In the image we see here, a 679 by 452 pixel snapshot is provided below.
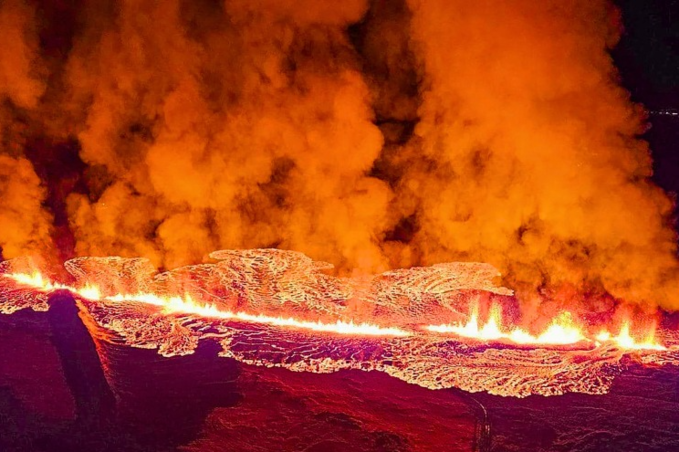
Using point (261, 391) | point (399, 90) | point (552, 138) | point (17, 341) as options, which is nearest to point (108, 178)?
point (17, 341)

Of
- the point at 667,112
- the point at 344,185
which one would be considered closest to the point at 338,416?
the point at 344,185

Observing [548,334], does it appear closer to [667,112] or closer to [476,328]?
[476,328]

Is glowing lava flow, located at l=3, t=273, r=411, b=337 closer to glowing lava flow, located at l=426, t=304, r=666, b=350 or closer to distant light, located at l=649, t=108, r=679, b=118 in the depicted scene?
glowing lava flow, located at l=426, t=304, r=666, b=350

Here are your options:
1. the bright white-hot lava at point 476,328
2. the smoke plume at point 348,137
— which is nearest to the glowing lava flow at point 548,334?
the bright white-hot lava at point 476,328

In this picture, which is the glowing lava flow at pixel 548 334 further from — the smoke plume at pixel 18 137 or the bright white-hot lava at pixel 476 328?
the smoke plume at pixel 18 137

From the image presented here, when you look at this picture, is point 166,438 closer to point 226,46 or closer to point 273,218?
point 273,218
